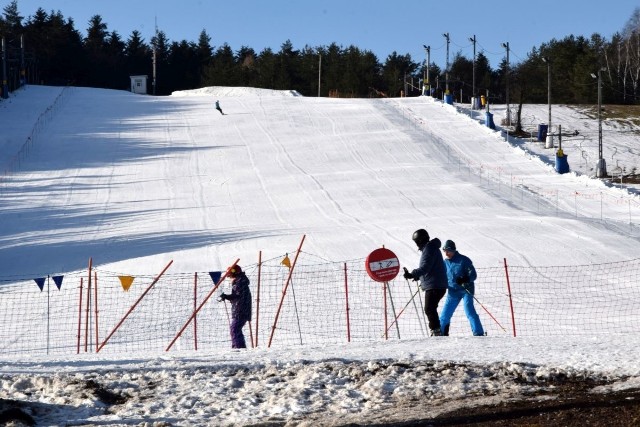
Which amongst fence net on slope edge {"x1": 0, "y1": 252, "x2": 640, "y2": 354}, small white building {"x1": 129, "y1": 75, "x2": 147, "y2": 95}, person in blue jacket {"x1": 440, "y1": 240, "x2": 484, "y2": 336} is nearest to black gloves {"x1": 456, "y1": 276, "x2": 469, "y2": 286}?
person in blue jacket {"x1": 440, "y1": 240, "x2": 484, "y2": 336}

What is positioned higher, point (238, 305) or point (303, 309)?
point (238, 305)

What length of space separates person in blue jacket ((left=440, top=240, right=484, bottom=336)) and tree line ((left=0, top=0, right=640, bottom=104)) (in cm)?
7013

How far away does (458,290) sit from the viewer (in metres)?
11.9

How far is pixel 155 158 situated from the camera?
121 ft

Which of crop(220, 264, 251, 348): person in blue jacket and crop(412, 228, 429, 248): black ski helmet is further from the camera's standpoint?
crop(220, 264, 251, 348): person in blue jacket

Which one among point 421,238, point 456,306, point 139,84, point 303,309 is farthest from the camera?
point 139,84

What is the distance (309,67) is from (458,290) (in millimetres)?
88721

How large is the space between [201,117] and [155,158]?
11776mm

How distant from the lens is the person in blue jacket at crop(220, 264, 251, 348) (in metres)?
11.9

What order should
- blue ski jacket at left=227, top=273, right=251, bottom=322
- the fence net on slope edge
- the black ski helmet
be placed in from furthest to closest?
the fence net on slope edge → blue ski jacket at left=227, top=273, right=251, bottom=322 → the black ski helmet

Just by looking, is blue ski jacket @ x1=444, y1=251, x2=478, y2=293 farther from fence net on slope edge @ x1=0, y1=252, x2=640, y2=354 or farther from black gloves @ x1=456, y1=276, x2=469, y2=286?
fence net on slope edge @ x1=0, y1=252, x2=640, y2=354

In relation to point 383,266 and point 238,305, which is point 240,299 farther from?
point 383,266

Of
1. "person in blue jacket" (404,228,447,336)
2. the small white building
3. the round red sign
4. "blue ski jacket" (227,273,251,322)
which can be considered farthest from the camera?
the small white building

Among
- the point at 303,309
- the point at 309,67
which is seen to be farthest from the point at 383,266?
the point at 309,67
